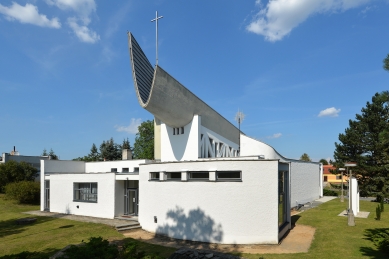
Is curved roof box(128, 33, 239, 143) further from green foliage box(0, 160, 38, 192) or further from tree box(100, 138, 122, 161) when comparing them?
tree box(100, 138, 122, 161)

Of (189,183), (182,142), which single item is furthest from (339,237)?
(182,142)

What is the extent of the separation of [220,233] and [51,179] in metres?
18.2

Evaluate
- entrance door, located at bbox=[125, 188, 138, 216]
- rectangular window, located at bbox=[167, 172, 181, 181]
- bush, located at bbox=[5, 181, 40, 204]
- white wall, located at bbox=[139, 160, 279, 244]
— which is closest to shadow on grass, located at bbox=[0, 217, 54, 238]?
entrance door, located at bbox=[125, 188, 138, 216]

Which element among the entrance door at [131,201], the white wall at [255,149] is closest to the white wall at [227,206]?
the entrance door at [131,201]

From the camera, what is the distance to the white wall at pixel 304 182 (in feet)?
80.8

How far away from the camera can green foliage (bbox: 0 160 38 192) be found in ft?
110

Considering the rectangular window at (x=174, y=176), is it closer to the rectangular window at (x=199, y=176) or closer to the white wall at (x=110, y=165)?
the rectangular window at (x=199, y=176)

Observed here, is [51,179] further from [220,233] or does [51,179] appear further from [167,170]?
[220,233]

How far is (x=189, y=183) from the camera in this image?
13.9m

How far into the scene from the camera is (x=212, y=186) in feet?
43.5

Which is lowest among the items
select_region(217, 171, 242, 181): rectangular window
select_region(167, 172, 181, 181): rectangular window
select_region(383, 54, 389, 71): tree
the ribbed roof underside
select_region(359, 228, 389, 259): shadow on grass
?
select_region(359, 228, 389, 259): shadow on grass

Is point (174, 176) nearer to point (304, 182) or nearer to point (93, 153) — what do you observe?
point (304, 182)

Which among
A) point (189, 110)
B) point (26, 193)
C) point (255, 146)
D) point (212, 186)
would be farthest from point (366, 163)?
point (26, 193)

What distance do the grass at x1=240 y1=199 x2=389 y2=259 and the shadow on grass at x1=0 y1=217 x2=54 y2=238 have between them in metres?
14.9
